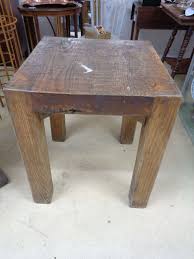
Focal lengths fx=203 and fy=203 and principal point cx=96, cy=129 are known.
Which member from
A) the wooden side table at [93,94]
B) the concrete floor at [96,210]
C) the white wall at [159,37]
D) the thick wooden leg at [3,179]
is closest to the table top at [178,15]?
the white wall at [159,37]

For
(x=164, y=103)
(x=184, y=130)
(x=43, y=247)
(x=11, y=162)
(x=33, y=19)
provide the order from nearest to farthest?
(x=164, y=103) < (x=43, y=247) < (x=11, y=162) < (x=184, y=130) < (x=33, y=19)

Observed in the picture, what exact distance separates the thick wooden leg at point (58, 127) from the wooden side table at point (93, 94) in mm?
381

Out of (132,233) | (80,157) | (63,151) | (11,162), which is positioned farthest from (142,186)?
(11,162)

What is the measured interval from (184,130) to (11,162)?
111cm

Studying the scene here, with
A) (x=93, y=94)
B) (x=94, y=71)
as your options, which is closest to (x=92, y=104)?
(x=93, y=94)

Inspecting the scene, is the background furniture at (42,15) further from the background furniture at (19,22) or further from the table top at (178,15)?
the table top at (178,15)

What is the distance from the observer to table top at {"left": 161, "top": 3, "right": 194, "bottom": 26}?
1364 millimetres

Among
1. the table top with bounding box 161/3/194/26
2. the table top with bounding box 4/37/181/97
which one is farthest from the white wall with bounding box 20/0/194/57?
the table top with bounding box 4/37/181/97

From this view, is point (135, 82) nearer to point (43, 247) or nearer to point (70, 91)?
point (70, 91)

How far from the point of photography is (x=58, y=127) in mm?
1171

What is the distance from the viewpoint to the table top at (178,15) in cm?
136

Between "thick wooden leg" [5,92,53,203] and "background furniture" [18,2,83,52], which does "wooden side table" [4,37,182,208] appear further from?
"background furniture" [18,2,83,52]

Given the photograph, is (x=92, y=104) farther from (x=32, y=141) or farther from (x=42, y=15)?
(x=42, y=15)

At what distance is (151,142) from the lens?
67 centimetres
